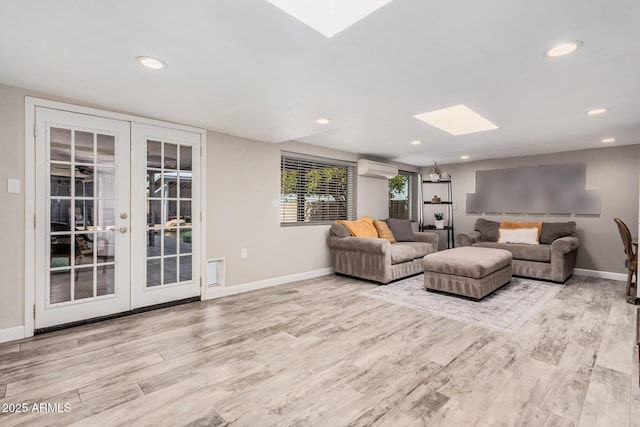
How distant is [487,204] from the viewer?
614cm

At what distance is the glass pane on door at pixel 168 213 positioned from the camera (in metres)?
3.35

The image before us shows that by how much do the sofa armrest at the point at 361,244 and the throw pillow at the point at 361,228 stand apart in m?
0.20

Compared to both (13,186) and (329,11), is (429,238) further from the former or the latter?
(13,186)

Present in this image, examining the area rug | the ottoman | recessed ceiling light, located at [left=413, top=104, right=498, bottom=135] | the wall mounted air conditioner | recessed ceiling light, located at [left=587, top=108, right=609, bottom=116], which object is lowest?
the area rug

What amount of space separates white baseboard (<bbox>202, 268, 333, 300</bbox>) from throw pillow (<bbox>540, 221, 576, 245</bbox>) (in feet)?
11.6

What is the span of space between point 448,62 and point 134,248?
3.29 metres

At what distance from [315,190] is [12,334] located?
3812 mm

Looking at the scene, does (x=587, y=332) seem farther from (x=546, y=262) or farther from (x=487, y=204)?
(x=487, y=204)

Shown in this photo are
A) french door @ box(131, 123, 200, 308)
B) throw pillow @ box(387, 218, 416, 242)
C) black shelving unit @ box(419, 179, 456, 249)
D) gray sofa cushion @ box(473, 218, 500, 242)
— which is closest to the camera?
french door @ box(131, 123, 200, 308)

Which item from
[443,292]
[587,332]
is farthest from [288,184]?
[587,332]

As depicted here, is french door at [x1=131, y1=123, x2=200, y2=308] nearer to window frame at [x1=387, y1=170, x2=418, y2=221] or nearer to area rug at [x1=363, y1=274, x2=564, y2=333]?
area rug at [x1=363, y1=274, x2=564, y2=333]

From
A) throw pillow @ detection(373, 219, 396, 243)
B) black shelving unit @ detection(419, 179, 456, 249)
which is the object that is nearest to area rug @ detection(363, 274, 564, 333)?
throw pillow @ detection(373, 219, 396, 243)

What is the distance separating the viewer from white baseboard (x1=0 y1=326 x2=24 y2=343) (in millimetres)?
2529

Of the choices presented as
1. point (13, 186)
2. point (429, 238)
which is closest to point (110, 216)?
point (13, 186)
